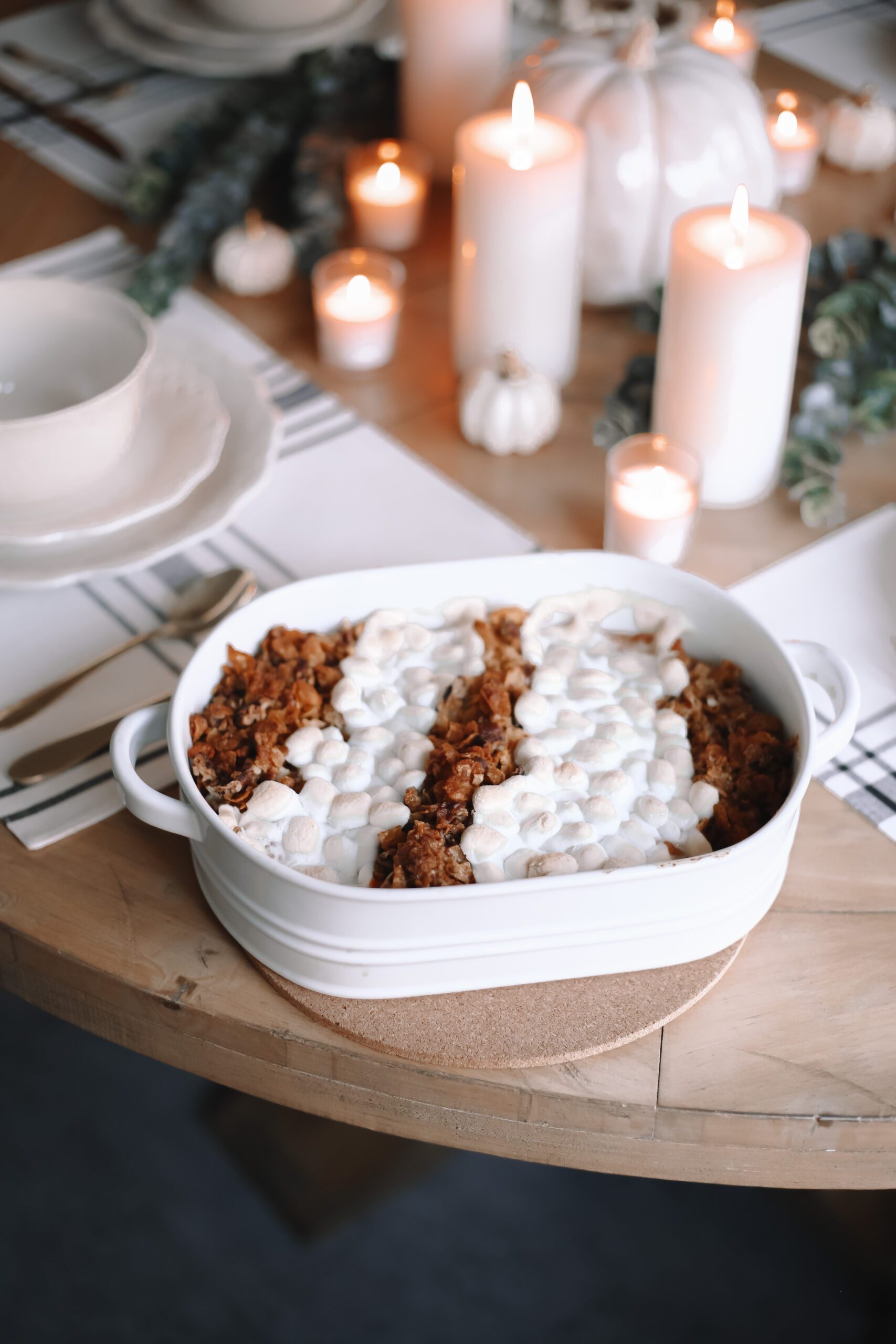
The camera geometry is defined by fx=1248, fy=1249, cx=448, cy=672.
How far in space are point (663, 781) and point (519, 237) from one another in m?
0.53

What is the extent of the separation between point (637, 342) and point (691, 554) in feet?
0.97

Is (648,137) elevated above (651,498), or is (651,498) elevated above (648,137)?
(648,137)

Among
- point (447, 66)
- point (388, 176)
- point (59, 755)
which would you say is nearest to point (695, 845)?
point (59, 755)

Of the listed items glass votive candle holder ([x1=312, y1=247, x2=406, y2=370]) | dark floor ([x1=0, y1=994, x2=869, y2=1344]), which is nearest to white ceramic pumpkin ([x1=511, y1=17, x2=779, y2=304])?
glass votive candle holder ([x1=312, y1=247, x2=406, y2=370])

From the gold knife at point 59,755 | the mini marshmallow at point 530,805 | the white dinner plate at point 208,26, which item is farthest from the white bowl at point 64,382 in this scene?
the white dinner plate at point 208,26

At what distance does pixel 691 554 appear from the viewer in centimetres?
94

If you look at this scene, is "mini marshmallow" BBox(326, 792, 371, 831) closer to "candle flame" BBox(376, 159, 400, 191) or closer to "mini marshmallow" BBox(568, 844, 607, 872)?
"mini marshmallow" BBox(568, 844, 607, 872)

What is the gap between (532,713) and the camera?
0.69 metres

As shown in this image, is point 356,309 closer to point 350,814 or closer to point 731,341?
point 731,341

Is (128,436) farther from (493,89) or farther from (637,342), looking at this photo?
(493,89)

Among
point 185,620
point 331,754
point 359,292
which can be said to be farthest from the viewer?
point 359,292

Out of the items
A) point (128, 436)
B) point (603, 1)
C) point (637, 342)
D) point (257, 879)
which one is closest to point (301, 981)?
point (257, 879)

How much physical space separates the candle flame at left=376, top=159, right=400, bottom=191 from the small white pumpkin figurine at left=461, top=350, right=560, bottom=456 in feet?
1.02

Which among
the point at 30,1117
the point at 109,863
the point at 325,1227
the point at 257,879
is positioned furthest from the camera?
the point at 30,1117
